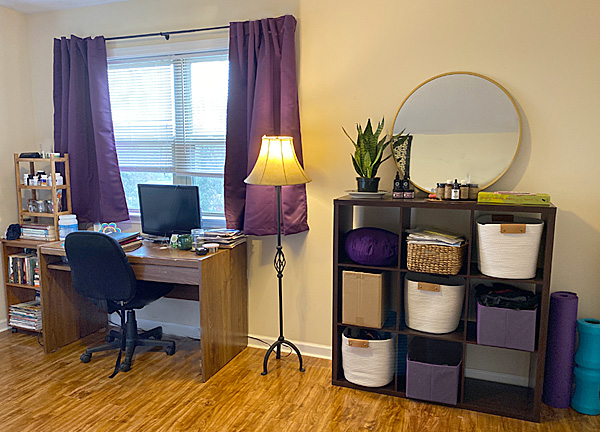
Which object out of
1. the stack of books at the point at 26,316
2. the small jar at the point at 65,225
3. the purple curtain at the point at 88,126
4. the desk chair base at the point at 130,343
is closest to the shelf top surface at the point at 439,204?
the desk chair base at the point at 130,343

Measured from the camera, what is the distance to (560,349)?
2584mm

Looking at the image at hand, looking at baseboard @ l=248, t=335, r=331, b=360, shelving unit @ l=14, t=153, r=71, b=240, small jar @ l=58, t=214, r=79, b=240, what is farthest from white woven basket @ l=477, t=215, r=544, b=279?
shelving unit @ l=14, t=153, r=71, b=240

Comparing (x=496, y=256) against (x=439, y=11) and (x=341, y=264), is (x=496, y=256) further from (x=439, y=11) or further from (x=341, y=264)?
(x=439, y=11)

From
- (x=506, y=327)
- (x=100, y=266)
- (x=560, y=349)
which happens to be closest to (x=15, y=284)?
(x=100, y=266)

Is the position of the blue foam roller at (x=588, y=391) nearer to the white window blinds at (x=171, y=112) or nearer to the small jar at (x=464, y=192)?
the small jar at (x=464, y=192)

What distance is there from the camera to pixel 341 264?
281 centimetres

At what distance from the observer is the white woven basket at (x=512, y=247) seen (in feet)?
7.98

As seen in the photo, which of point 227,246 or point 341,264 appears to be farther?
point 227,246

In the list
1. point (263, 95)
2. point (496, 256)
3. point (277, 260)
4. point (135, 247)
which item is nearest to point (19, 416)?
point (135, 247)

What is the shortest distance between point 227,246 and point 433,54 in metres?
1.70

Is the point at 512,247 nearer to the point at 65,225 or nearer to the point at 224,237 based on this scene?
the point at 224,237

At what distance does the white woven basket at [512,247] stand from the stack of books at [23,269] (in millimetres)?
3056

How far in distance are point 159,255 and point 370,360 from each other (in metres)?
1.40

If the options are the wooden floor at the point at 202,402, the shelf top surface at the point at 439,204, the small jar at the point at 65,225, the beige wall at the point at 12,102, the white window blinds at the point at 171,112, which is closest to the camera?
the shelf top surface at the point at 439,204
